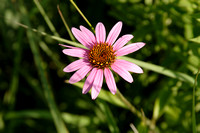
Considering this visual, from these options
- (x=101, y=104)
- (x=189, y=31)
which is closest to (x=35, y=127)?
(x=101, y=104)

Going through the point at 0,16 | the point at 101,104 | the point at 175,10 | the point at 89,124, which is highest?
the point at 0,16

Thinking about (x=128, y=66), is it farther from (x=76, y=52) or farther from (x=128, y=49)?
(x=76, y=52)

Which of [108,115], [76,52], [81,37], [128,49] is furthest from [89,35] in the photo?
[108,115]

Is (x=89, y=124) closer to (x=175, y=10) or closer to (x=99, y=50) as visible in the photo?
(x=99, y=50)

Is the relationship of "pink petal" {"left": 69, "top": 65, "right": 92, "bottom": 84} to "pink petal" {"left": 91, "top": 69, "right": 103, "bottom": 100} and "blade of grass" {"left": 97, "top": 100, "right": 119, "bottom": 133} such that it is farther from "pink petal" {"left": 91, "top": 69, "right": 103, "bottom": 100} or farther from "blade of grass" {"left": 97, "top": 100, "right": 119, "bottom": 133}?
"blade of grass" {"left": 97, "top": 100, "right": 119, "bottom": 133}

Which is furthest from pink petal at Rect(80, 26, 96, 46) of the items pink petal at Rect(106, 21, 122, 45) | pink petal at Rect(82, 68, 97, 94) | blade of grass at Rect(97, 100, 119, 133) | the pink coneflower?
blade of grass at Rect(97, 100, 119, 133)

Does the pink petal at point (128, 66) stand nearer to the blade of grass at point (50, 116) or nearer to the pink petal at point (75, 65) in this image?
the pink petal at point (75, 65)

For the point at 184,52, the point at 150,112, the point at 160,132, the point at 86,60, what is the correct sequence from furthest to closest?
the point at 150,112
the point at 160,132
the point at 184,52
the point at 86,60
